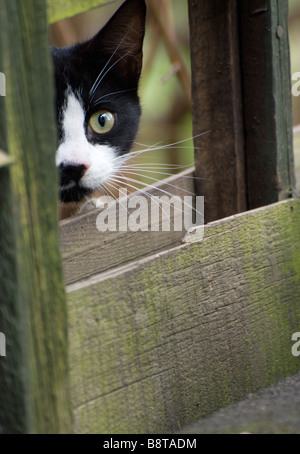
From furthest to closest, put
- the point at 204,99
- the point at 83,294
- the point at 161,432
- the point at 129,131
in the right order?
the point at 129,131 → the point at 204,99 → the point at 161,432 → the point at 83,294

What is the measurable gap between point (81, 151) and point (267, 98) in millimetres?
510

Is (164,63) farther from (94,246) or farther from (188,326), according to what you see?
(188,326)

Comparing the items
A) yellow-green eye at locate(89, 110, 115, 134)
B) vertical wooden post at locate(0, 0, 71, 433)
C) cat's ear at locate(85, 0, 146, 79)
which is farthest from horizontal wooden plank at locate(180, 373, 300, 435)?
cat's ear at locate(85, 0, 146, 79)

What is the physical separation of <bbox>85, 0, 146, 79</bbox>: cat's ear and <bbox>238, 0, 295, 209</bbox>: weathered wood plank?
1.22 feet

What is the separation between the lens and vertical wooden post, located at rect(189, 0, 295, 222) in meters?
1.74

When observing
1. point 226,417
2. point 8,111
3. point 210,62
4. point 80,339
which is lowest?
point 226,417

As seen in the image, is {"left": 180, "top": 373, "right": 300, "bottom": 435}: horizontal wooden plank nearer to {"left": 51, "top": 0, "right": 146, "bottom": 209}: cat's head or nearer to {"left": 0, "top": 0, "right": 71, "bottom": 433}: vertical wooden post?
{"left": 0, "top": 0, "right": 71, "bottom": 433}: vertical wooden post

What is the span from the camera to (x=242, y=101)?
183 cm

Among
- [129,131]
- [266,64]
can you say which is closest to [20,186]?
[266,64]

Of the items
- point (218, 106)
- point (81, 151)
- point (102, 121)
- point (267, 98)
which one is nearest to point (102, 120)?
point (102, 121)

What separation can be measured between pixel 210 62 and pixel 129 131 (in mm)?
485

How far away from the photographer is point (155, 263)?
128cm

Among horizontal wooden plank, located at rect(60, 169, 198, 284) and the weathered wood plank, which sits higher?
the weathered wood plank
